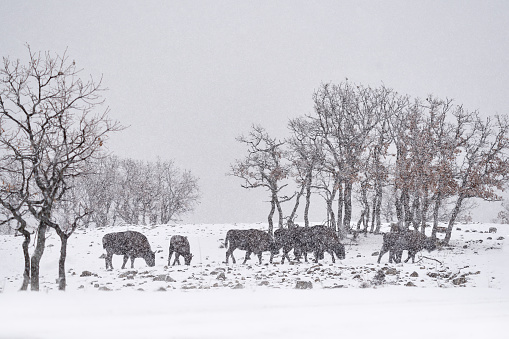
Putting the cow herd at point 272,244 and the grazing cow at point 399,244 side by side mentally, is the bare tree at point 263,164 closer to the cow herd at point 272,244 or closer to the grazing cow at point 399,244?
the cow herd at point 272,244

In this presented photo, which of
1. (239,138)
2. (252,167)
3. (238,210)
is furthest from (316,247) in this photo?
(238,210)

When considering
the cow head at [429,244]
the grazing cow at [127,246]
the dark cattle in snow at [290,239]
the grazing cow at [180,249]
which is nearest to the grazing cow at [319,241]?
the dark cattle in snow at [290,239]

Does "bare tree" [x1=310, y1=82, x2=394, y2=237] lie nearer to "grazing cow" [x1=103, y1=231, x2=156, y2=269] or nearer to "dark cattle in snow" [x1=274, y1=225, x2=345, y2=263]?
"dark cattle in snow" [x1=274, y1=225, x2=345, y2=263]

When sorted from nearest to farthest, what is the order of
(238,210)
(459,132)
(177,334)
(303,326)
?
(177,334)
(303,326)
(459,132)
(238,210)

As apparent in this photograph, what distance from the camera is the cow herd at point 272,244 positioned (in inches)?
712

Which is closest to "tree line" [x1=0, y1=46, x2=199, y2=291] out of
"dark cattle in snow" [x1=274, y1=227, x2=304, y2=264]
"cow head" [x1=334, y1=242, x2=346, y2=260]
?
"dark cattle in snow" [x1=274, y1=227, x2=304, y2=264]

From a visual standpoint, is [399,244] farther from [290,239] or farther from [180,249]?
[180,249]

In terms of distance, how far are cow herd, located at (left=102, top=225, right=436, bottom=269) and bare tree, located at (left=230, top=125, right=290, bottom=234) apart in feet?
31.6

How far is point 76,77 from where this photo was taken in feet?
35.5

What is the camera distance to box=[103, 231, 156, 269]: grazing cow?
17844 millimetres

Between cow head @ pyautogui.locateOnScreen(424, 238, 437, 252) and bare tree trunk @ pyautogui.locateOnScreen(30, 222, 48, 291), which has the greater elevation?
bare tree trunk @ pyautogui.locateOnScreen(30, 222, 48, 291)

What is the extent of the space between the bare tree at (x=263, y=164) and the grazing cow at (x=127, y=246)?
457 inches

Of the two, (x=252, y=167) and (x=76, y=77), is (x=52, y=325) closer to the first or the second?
(x=76, y=77)

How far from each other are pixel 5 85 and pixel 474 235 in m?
26.5
